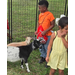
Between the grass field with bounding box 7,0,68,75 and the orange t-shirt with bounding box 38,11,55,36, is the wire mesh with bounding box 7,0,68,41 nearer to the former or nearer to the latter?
the grass field with bounding box 7,0,68,75

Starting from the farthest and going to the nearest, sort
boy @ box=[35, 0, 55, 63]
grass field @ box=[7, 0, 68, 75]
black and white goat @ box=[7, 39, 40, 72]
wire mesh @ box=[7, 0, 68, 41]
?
wire mesh @ box=[7, 0, 68, 41], grass field @ box=[7, 0, 68, 75], boy @ box=[35, 0, 55, 63], black and white goat @ box=[7, 39, 40, 72]

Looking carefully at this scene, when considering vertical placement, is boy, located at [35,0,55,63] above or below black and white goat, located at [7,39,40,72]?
above

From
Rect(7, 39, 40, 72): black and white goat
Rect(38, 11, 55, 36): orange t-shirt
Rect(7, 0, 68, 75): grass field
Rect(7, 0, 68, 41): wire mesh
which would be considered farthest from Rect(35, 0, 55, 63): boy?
Rect(7, 0, 68, 41): wire mesh

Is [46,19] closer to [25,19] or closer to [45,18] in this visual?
[45,18]

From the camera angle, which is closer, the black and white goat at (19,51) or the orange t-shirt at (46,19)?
the black and white goat at (19,51)

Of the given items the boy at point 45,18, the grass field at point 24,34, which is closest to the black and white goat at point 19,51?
the boy at point 45,18

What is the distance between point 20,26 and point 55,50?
12.0ft

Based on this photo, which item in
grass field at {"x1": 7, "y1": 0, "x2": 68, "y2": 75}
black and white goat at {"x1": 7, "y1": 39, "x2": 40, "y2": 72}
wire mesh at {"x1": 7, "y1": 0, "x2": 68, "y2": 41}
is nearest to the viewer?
black and white goat at {"x1": 7, "y1": 39, "x2": 40, "y2": 72}

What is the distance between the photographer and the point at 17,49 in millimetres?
2324

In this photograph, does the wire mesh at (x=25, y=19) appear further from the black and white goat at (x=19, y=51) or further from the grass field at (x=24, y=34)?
the black and white goat at (x=19, y=51)
